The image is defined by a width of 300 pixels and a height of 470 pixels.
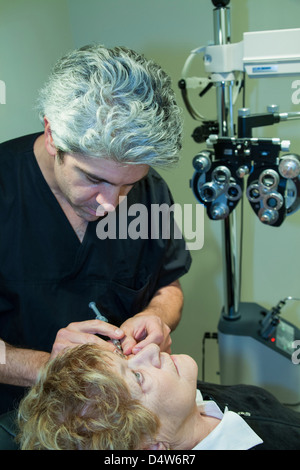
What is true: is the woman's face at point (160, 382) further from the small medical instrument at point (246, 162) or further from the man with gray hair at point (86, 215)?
the small medical instrument at point (246, 162)

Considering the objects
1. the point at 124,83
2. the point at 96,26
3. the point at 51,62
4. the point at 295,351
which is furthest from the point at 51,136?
the point at 295,351

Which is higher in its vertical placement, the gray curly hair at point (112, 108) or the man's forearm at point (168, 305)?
the gray curly hair at point (112, 108)

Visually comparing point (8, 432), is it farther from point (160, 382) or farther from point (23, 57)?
point (23, 57)

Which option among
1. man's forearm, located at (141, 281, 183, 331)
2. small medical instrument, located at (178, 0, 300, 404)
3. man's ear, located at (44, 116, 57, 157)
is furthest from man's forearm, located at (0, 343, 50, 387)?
small medical instrument, located at (178, 0, 300, 404)

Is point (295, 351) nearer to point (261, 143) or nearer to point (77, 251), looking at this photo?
point (261, 143)

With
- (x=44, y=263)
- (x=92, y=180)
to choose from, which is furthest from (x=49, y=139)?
(x=44, y=263)

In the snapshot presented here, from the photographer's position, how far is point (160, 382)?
3.17 ft

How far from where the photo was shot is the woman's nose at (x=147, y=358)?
3.23 ft

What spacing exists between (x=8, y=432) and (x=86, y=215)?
527 millimetres

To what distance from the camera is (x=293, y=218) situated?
1.88 metres

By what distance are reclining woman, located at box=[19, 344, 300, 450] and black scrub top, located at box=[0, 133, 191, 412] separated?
0.87ft

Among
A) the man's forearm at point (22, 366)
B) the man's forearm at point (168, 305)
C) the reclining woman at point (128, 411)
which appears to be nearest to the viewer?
the reclining woman at point (128, 411)

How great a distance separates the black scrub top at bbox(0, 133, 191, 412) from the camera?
3.77ft

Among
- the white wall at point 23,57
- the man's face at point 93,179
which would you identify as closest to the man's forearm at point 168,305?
the man's face at point 93,179
